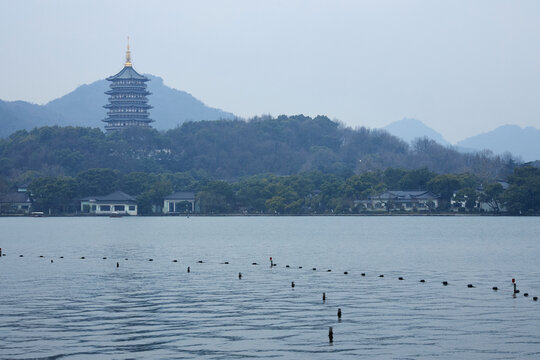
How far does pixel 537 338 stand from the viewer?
95.1 feet

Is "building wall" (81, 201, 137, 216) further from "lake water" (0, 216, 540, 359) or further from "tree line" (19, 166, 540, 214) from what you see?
"lake water" (0, 216, 540, 359)

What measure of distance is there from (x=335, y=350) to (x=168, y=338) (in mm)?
6138

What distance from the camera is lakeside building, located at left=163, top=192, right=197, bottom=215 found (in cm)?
16500

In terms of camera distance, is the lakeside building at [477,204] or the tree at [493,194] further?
the lakeside building at [477,204]

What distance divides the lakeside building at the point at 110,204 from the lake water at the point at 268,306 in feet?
306

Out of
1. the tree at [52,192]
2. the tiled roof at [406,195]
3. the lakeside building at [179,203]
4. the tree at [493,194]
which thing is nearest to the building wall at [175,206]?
the lakeside building at [179,203]

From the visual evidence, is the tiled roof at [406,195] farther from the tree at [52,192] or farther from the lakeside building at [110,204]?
the tree at [52,192]

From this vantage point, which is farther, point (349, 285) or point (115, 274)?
point (115, 274)

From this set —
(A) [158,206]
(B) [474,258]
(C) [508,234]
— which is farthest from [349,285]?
(A) [158,206]

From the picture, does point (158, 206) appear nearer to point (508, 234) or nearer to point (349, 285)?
point (508, 234)

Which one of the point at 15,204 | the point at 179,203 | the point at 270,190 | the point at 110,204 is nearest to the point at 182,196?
the point at 179,203

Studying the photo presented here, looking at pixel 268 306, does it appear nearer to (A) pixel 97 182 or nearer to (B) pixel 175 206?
(A) pixel 97 182

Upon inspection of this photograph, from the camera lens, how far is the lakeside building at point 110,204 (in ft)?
532

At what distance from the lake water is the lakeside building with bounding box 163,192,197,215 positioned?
313 feet
